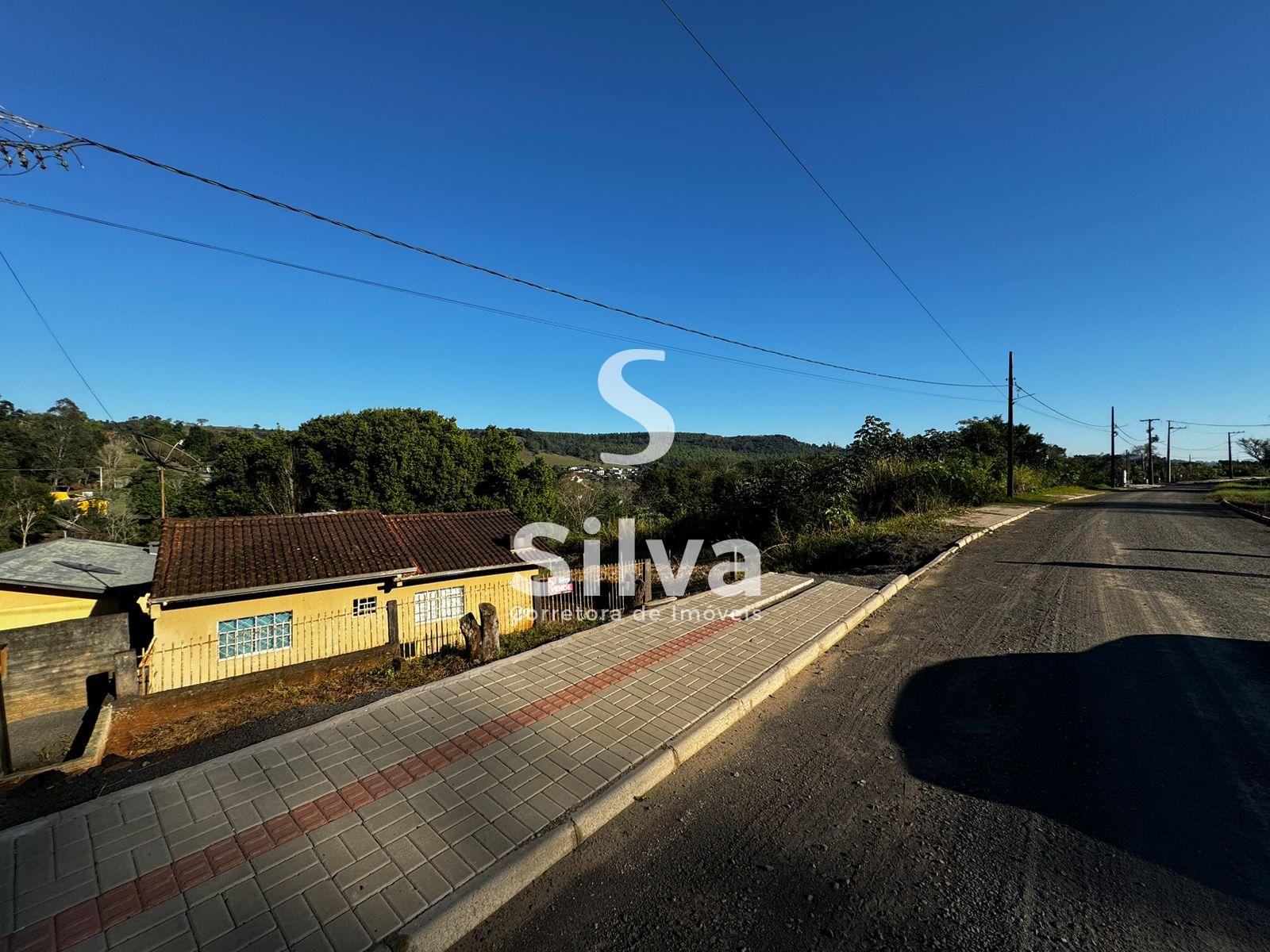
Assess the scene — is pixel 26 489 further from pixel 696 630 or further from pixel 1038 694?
pixel 1038 694

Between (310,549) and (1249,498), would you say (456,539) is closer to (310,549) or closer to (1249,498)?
(310,549)

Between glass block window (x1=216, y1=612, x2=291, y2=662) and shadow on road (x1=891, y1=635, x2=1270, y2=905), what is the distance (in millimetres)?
10955

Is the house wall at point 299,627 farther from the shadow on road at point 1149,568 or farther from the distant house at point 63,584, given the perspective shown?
the shadow on road at point 1149,568

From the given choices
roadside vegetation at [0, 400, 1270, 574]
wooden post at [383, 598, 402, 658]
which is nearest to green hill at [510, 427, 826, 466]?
roadside vegetation at [0, 400, 1270, 574]

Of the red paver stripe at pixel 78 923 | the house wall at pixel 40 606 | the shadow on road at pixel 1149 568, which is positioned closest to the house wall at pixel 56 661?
the house wall at pixel 40 606

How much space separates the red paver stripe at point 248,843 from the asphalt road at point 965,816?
1.32 meters

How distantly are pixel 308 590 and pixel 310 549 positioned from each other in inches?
54.0

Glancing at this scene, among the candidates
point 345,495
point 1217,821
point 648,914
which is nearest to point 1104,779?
point 1217,821

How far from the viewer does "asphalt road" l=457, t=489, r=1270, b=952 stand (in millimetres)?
2285

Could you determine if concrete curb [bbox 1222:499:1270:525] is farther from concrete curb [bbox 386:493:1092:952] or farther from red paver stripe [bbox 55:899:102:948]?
red paver stripe [bbox 55:899:102:948]

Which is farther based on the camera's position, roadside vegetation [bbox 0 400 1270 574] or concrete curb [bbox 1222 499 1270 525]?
roadside vegetation [bbox 0 400 1270 574]

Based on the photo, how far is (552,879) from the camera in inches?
105

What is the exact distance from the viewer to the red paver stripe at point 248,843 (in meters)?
2.28

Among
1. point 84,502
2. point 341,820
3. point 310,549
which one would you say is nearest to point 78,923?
point 341,820
